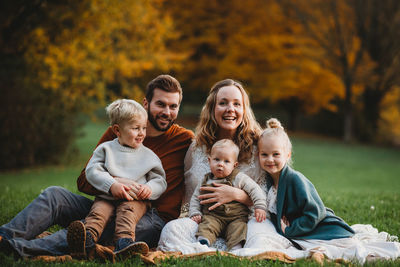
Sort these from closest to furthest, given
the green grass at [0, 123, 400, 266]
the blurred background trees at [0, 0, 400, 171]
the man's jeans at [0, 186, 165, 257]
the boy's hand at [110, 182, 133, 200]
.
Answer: the man's jeans at [0, 186, 165, 257]
the boy's hand at [110, 182, 133, 200]
the green grass at [0, 123, 400, 266]
the blurred background trees at [0, 0, 400, 171]

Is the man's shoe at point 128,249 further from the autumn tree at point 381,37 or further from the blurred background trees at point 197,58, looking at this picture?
the autumn tree at point 381,37

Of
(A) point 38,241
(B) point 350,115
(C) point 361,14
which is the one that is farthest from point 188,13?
(A) point 38,241

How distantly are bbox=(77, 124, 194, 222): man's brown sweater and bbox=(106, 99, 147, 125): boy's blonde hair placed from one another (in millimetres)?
427

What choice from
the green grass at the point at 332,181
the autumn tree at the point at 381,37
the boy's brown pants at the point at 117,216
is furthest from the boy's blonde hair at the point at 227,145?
the autumn tree at the point at 381,37

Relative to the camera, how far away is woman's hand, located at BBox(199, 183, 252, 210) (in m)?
3.62

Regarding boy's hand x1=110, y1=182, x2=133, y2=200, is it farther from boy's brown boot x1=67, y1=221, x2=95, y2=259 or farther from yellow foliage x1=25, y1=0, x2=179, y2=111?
yellow foliage x1=25, y1=0, x2=179, y2=111

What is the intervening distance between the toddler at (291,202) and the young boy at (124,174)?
111cm

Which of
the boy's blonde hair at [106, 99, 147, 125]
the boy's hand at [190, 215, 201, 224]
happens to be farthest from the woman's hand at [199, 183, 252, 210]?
the boy's blonde hair at [106, 99, 147, 125]

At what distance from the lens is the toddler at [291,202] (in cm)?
348

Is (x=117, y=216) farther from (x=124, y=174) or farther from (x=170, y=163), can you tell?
(x=170, y=163)

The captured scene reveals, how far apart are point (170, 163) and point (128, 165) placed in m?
0.58

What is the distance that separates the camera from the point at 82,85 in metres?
12.4

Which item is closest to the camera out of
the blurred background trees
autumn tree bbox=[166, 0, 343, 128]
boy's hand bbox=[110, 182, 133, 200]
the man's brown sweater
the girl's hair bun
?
boy's hand bbox=[110, 182, 133, 200]

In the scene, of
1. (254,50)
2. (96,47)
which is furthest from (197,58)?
(96,47)
